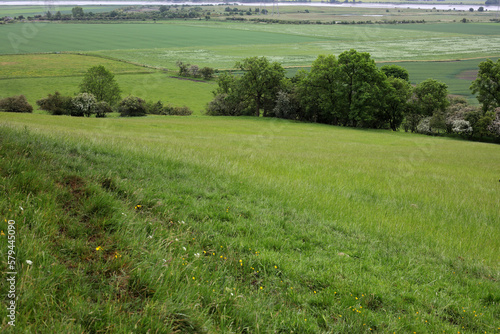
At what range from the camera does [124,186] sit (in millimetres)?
6730

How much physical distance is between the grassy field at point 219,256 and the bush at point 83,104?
190 feet

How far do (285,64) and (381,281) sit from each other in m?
126

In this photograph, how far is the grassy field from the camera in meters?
3.62

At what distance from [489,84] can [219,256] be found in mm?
68232

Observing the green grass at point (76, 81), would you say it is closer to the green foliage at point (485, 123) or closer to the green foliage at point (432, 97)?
the green foliage at point (432, 97)

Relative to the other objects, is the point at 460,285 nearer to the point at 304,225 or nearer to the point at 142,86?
the point at 304,225

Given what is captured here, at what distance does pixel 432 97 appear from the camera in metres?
64.2

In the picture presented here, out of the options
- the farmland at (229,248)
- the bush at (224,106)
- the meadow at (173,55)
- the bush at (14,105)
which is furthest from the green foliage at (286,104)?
the farmland at (229,248)

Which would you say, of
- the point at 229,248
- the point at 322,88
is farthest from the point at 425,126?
the point at 229,248

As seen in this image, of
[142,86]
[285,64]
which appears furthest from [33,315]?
[285,64]

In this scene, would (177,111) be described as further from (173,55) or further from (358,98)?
(173,55)

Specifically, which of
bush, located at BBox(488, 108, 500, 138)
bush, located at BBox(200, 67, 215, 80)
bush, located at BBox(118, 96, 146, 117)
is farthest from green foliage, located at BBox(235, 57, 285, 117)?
bush, located at BBox(200, 67, 215, 80)

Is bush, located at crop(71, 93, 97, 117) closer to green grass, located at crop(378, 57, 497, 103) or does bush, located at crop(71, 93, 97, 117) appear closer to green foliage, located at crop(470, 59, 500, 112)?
green foliage, located at crop(470, 59, 500, 112)

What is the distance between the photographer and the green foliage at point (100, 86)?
74.1 meters
